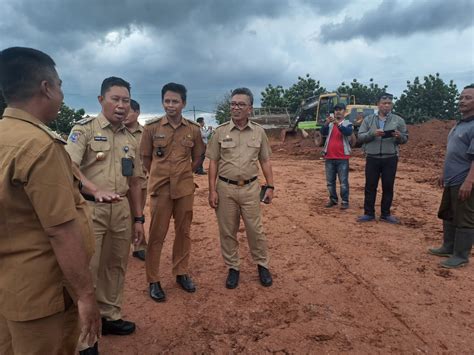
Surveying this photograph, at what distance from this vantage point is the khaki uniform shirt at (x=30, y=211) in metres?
1.23

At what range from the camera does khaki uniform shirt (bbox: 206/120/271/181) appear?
3436 millimetres

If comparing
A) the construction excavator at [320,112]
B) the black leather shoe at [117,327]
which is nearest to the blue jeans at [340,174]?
the black leather shoe at [117,327]

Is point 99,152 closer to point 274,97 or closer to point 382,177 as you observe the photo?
point 382,177

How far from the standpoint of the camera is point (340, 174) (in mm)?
6266

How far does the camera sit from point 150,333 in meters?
2.73

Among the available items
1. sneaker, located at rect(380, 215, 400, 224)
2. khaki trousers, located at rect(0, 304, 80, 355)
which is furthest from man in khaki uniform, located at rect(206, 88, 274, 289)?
sneaker, located at rect(380, 215, 400, 224)

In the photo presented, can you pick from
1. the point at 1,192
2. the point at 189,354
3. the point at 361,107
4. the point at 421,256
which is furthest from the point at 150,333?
the point at 361,107

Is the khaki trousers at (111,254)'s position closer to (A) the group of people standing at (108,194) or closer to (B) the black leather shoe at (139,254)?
(A) the group of people standing at (108,194)

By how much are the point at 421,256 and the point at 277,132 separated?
1941 centimetres

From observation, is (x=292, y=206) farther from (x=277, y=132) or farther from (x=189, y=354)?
(x=277, y=132)

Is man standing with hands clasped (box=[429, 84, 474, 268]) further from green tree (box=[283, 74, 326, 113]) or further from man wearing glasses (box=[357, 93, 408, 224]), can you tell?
green tree (box=[283, 74, 326, 113])

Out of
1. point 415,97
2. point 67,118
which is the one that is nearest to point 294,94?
point 415,97

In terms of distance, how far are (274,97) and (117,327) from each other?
108 feet

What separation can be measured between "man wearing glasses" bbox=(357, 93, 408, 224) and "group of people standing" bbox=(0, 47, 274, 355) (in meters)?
2.47
